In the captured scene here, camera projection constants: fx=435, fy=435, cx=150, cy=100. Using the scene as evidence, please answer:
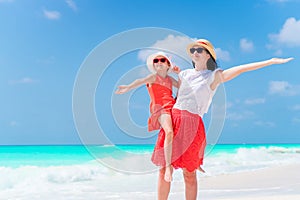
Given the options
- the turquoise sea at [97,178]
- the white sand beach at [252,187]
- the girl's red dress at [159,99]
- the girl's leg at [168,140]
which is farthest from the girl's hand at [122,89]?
the white sand beach at [252,187]

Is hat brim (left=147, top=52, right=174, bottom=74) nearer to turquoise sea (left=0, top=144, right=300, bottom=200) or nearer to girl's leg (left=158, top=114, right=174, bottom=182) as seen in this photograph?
girl's leg (left=158, top=114, right=174, bottom=182)

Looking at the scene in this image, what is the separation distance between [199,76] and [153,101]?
17.5 inches

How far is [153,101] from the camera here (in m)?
3.73

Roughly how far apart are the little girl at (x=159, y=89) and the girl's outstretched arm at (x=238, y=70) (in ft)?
1.28

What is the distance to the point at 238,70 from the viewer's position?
11.4ft

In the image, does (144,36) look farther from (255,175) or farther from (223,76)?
(255,175)

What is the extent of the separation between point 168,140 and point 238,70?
80cm

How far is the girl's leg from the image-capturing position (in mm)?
3568

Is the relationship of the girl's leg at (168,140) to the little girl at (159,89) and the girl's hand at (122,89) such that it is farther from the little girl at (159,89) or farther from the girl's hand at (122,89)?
the girl's hand at (122,89)

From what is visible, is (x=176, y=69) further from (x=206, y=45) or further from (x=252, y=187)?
(x=252, y=187)

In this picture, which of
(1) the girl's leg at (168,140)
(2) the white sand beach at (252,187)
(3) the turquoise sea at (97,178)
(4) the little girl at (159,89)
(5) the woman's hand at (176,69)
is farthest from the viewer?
(2) the white sand beach at (252,187)

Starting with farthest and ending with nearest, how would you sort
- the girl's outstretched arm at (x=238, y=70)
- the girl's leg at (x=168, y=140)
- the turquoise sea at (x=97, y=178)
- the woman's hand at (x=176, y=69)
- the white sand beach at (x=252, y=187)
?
the white sand beach at (x=252, y=187) < the turquoise sea at (x=97, y=178) < the woman's hand at (x=176, y=69) < the girl's leg at (x=168, y=140) < the girl's outstretched arm at (x=238, y=70)

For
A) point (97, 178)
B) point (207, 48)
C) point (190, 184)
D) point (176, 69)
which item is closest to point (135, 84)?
point (176, 69)

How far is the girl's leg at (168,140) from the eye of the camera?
3.57 meters
